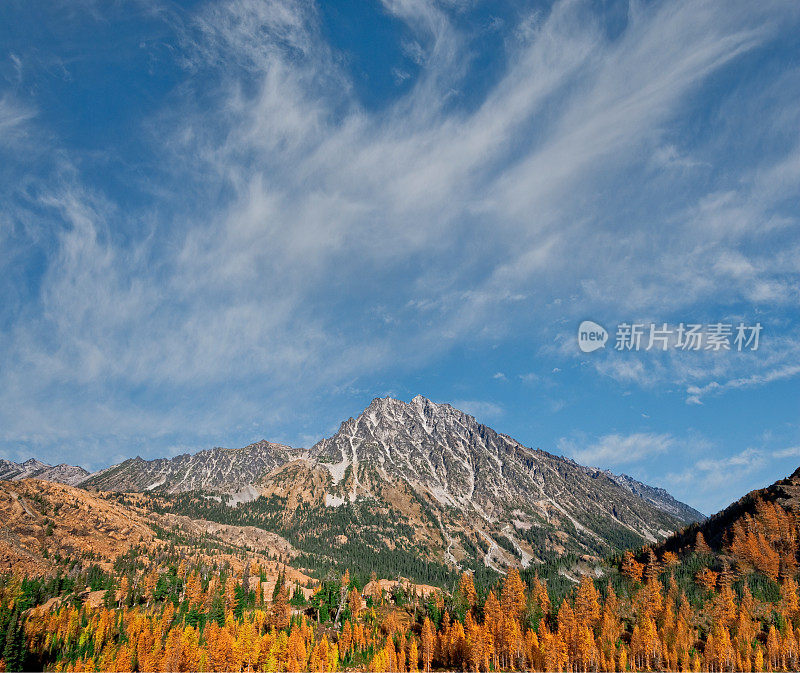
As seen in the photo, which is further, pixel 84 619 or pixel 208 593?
pixel 208 593

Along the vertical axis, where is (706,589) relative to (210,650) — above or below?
above

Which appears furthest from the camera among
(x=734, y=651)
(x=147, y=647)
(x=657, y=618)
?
(x=657, y=618)

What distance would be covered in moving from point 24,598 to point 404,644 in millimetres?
131704

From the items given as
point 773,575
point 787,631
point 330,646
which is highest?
point 773,575

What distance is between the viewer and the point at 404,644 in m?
145

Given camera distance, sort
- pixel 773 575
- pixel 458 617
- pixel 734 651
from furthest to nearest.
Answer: pixel 773 575
pixel 458 617
pixel 734 651

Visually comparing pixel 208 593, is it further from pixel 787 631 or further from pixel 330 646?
pixel 787 631

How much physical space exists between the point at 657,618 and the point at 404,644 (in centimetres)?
7761

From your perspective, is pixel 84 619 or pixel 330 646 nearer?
pixel 330 646

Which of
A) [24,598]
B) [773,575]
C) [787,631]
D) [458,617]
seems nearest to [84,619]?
[24,598]

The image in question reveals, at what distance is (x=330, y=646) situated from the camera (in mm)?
150125

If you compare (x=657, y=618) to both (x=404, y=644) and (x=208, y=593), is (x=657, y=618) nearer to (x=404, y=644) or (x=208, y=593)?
(x=404, y=644)

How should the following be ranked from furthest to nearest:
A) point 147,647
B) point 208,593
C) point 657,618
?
point 208,593
point 657,618
point 147,647

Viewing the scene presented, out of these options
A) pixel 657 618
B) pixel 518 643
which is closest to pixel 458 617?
pixel 518 643
